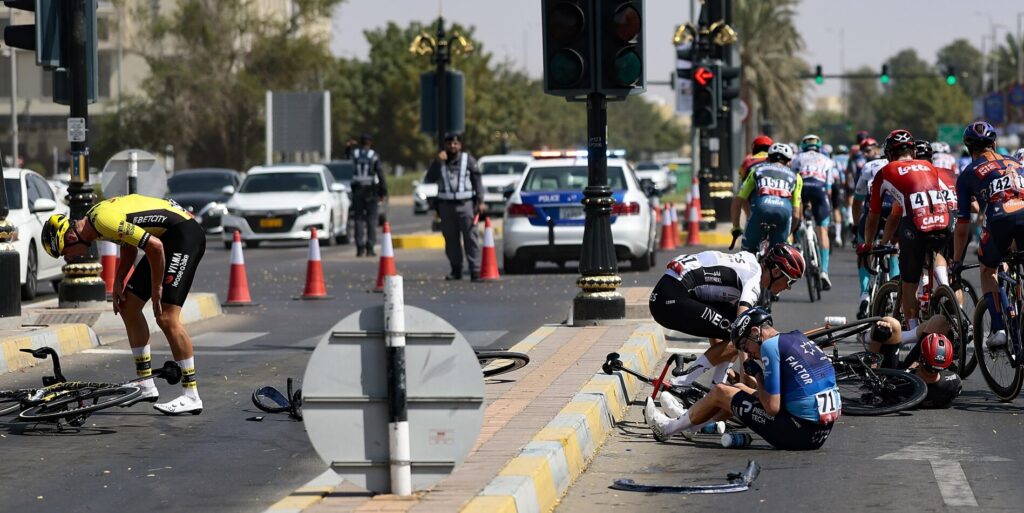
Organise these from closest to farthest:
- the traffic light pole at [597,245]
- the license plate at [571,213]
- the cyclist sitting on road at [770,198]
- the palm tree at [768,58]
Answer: the traffic light pole at [597,245]
the cyclist sitting on road at [770,198]
the license plate at [571,213]
the palm tree at [768,58]

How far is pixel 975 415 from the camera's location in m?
10.6

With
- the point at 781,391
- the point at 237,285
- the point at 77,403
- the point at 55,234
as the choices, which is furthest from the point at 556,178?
the point at 781,391

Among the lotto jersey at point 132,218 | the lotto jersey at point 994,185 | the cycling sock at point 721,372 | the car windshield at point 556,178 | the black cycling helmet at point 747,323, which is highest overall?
the lotto jersey at point 994,185

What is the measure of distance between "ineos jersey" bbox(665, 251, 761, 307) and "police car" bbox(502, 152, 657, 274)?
12.6 m

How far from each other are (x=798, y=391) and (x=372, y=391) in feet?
9.56

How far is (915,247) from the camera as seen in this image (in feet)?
41.1

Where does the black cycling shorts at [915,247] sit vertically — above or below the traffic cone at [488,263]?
above

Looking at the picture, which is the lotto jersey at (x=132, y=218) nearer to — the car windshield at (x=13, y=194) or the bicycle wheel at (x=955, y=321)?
the bicycle wheel at (x=955, y=321)

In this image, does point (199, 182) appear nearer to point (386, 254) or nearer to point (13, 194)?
point (13, 194)

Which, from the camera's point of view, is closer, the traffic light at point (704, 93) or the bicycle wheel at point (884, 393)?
the bicycle wheel at point (884, 393)

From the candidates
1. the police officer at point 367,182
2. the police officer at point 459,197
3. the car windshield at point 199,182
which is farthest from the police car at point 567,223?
the car windshield at point 199,182

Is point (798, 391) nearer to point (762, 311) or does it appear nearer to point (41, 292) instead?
point (762, 311)

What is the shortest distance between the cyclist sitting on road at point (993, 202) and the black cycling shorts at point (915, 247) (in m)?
0.99

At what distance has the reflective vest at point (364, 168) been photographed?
27922 millimetres
